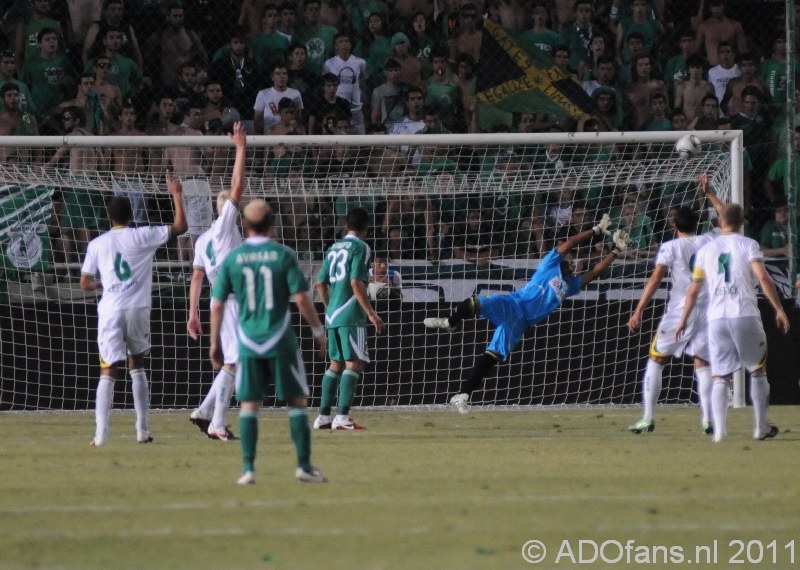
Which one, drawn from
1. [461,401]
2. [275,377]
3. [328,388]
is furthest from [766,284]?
[275,377]

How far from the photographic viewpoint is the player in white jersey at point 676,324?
12.8m

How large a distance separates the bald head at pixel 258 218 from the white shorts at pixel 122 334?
3.53 metres

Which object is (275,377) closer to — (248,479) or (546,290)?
(248,479)

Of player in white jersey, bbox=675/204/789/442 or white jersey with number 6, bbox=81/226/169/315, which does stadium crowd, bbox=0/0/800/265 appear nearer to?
white jersey with number 6, bbox=81/226/169/315

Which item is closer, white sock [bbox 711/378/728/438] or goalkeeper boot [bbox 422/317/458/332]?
white sock [bbox 711/378/728/438]

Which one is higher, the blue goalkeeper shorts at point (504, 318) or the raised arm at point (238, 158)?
the raised arm at point (238, 158)

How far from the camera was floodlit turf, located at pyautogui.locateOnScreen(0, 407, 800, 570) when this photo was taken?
632cm

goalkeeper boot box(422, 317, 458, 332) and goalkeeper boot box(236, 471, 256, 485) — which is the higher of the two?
goalkeeper boot box(422, 317, 458, 332)

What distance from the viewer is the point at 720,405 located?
11.8m

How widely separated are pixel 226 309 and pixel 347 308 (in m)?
1.76

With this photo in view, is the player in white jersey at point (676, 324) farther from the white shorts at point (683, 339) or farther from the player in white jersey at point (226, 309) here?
the player in white jersey at point (226, 309)

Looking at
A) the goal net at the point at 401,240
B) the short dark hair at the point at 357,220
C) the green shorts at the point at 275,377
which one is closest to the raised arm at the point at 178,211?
the short dark hair at the point at 357,220

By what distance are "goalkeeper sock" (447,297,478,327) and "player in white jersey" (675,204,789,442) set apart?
148 inches

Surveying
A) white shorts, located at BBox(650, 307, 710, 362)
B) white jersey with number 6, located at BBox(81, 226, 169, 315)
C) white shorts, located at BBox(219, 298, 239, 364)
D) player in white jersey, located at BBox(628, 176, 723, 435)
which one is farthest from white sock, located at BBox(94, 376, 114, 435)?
white shorts, located at BBox(650, 307, 710, 362)
